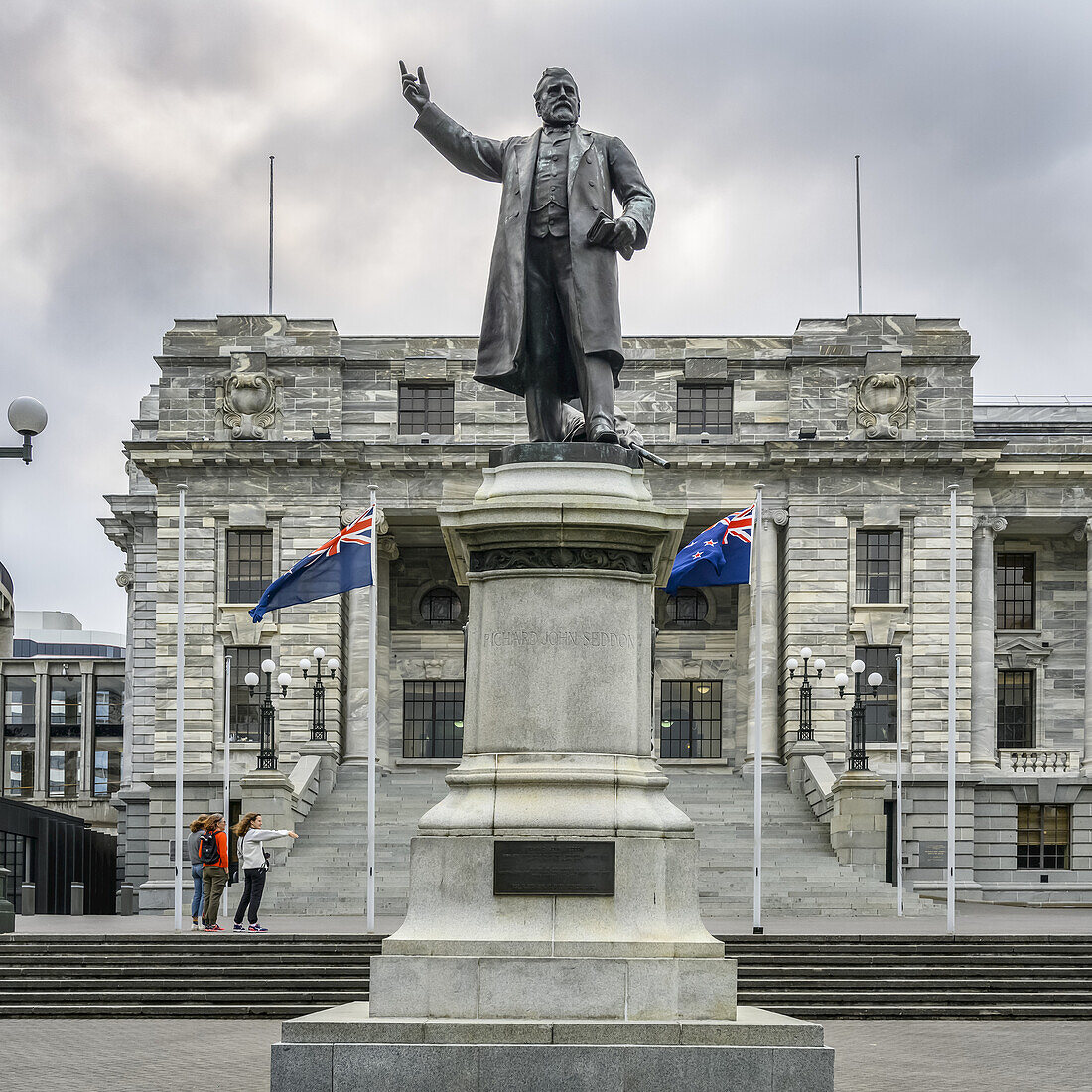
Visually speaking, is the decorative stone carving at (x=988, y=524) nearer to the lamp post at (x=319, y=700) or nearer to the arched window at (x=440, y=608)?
the arched window at (x=440, y=608)

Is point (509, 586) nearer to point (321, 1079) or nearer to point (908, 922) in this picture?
point (321, 1079)

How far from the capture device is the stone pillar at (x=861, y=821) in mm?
41156

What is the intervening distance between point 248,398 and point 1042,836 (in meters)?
26.1

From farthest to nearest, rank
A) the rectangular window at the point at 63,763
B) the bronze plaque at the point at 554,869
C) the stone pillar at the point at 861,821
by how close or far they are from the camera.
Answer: the rectangular window at the point at 63,763 < the stone pillar at the point at 861,821 < the bronze plaque at the point at 554,869

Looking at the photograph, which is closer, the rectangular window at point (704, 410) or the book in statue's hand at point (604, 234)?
the book in statue's hand at point (604, 234)

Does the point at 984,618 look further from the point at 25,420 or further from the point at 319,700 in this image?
the point at 25,420

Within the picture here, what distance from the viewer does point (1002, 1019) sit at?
22.0m

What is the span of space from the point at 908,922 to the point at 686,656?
21.5m

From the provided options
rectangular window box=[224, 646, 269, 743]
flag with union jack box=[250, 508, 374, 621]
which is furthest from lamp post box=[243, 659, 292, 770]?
flag with union jack box=[250, 508, 374, 621]

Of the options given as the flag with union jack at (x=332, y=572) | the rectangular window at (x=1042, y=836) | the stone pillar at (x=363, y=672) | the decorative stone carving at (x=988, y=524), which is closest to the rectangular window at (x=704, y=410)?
the decorative stone carving at (x=988, y=524)

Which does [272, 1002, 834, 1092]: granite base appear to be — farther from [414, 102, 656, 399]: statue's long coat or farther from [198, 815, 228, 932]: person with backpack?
[198, 815, 228, 932]: person with backpack

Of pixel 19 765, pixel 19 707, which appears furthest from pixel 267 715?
pixel 19 707

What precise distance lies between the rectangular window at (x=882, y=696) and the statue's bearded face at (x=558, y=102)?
126 feet

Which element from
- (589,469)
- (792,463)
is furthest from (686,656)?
(589,469)
